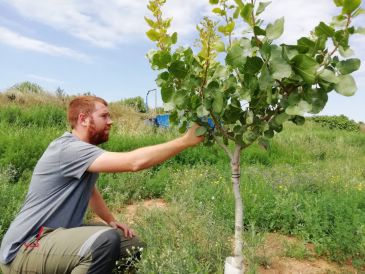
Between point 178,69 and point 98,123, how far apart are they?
3.94 ft

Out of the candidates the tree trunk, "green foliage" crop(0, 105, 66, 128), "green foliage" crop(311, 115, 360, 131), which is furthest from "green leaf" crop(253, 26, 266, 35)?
"green foliage" crop(311, 115, 360, 131)

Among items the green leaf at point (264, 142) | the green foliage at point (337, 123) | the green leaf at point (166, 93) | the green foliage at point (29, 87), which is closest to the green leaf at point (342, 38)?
the green leaf at point (264, 142)

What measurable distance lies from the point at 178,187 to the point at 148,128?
738 centimetres

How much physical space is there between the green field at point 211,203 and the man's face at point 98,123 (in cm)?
92

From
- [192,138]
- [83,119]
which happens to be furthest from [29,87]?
[192,138]

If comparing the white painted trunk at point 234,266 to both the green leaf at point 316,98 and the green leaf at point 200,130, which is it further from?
the green leaf at point 316,98

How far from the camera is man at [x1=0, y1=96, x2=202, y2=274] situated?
299 cm

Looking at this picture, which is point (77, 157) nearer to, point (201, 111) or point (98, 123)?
point (98, 123)

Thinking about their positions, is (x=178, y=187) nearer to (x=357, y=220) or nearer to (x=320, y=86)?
(x=357, y=220)

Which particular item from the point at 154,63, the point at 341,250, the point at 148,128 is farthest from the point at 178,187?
the point at 148,128

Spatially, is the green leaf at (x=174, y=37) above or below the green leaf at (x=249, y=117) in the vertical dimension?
above

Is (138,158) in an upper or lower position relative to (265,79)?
lower

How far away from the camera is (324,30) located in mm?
2104

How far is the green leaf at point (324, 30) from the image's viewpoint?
2.07 metres
